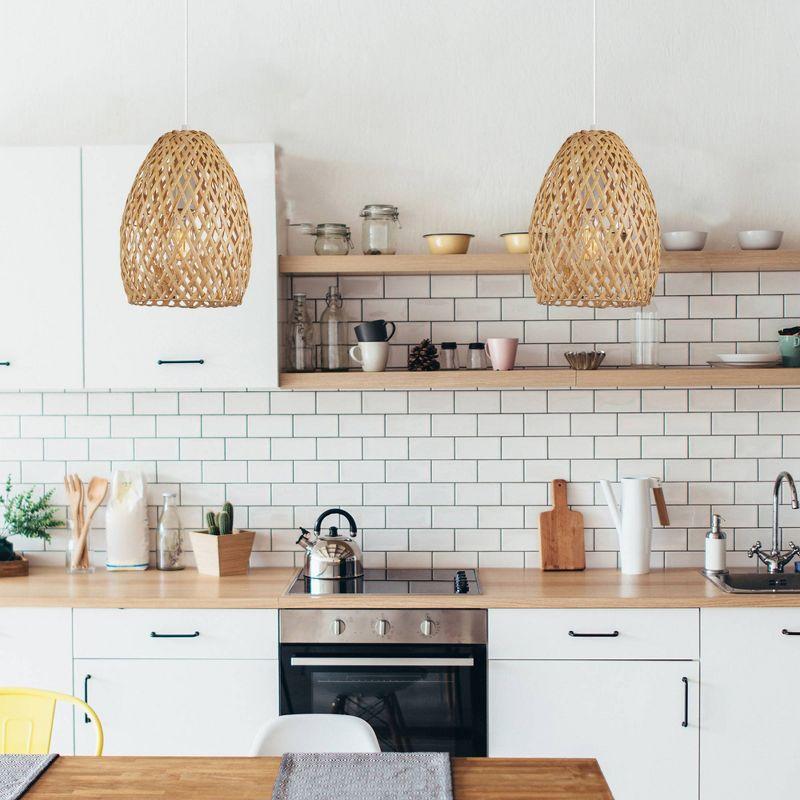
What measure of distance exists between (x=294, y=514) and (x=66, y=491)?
34.6 inches

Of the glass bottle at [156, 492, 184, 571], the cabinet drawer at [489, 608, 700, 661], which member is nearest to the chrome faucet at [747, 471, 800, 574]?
the cabinet drawer at [489, 608, 700, 661]

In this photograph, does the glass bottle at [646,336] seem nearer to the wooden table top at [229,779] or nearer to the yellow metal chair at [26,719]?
the wooden table top at [229,779]

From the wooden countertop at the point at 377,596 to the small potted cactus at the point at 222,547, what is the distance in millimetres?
41

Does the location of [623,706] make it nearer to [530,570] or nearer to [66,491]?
[530,570]

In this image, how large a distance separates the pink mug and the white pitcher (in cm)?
60

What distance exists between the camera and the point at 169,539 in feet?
12.2

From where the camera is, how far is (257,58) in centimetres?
372

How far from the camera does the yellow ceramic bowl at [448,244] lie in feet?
11.6

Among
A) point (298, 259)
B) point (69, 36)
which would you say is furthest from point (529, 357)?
point (69, 36)

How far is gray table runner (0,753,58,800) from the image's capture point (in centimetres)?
200

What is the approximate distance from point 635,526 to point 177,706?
66.7 inches

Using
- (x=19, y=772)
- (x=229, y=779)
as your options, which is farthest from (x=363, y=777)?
→ (x=19, y=772)

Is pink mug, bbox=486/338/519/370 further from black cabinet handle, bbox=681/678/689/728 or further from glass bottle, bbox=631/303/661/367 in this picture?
black cabinet handle, bbox=681/678/689/728

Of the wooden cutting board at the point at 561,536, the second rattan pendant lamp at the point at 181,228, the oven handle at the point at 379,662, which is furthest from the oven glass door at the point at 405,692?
the second rattan pendant lamp at the point at 181,228
